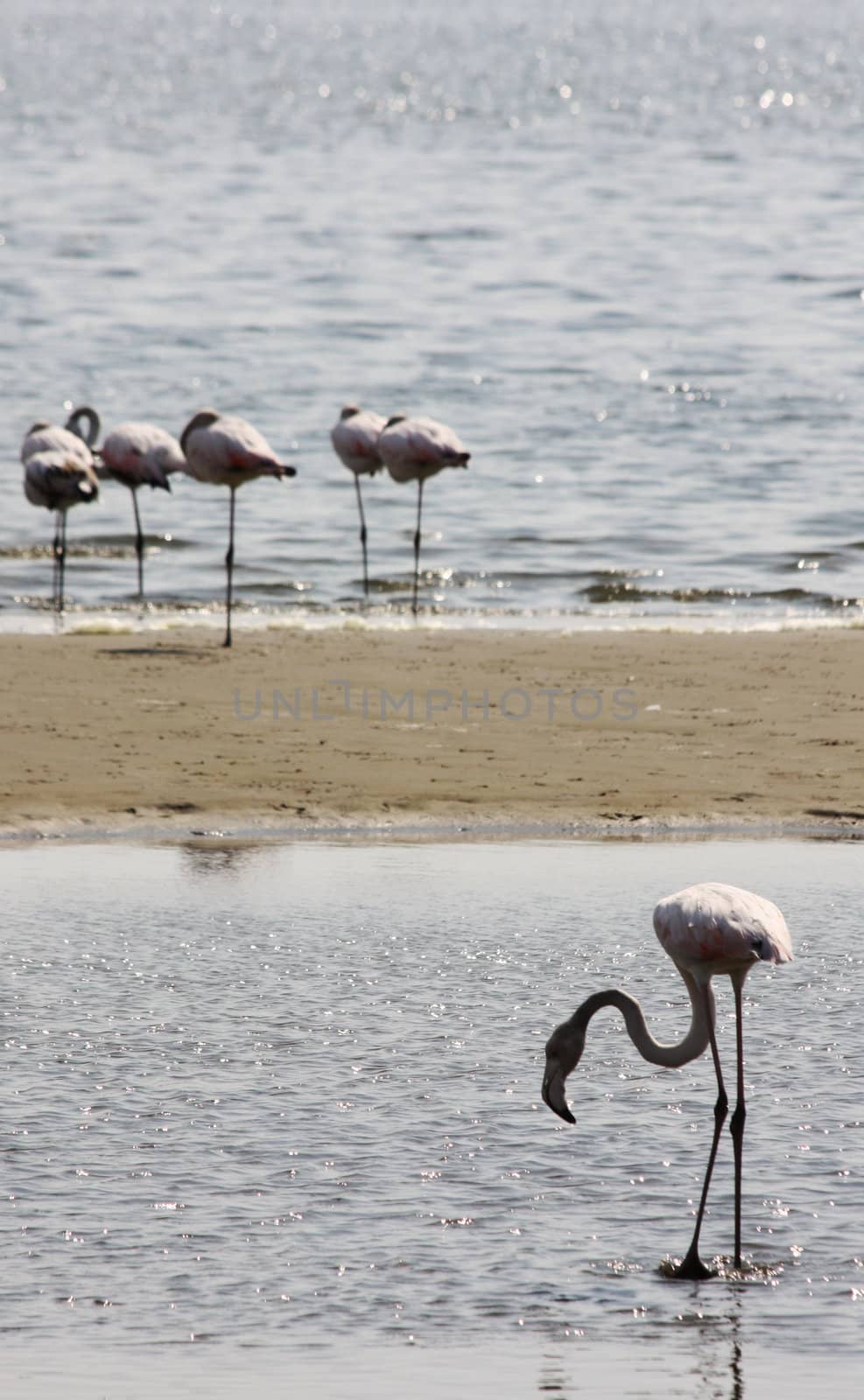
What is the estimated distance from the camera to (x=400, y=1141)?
7.32 metres

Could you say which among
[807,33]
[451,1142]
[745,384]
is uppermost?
[807,33]

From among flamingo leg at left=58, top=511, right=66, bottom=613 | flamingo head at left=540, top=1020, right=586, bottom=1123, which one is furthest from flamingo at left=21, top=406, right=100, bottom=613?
flamingo head at left=540, top=1020, right=586, bottom=1123

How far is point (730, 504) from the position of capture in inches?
1066

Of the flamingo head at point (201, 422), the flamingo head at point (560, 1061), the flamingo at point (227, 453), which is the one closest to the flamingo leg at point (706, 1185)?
the flamingo head at point (560, 1061)

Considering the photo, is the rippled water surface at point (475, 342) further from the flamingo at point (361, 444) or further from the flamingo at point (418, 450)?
the flamingo at point (418, 450)

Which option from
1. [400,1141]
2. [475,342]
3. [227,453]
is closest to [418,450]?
[227,453]

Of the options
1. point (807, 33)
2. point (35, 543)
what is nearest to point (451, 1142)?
point (35, 543)

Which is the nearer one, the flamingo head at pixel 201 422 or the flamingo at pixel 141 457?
the flamingo head at pixel 201 422

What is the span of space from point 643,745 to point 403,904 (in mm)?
3830

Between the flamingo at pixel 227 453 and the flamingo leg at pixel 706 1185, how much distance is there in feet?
39.2

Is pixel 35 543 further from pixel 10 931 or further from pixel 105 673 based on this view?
pixel 10 931

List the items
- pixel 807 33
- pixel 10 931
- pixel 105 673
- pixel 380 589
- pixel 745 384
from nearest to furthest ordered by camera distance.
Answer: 1. pixel 10 931
2. pixel 105 673
3. pixel 380 589
4. pixel 745 384
5. pixel 807 33

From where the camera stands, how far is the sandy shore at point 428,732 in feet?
41.3

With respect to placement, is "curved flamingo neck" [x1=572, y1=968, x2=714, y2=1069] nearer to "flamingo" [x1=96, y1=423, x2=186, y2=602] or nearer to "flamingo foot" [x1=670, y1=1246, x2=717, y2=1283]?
"flamingo foot" [x1=670, y1=1246, x2=717, y2=1283]
